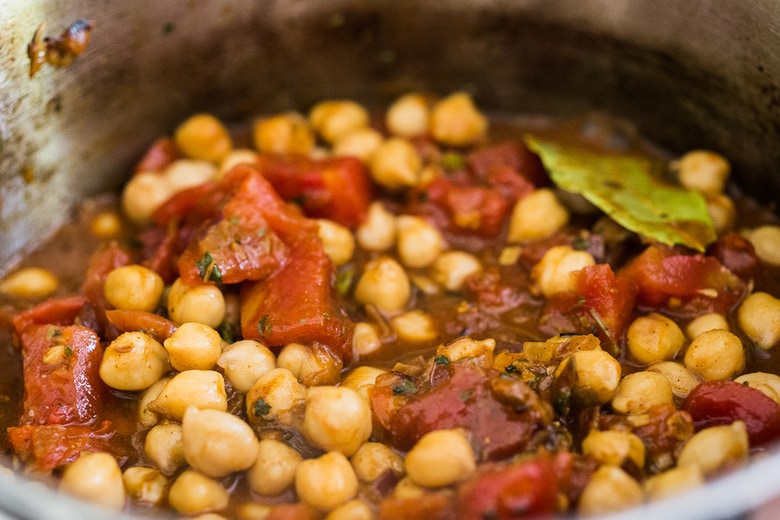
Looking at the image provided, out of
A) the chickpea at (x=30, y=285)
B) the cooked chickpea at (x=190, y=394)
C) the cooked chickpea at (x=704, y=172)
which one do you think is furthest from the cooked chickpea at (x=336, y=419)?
the cooked chickpea at (x=704, y=172)

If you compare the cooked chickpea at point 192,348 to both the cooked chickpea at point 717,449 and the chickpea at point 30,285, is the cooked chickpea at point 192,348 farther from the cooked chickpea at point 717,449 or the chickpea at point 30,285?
the cooked chickpea at point 717,449

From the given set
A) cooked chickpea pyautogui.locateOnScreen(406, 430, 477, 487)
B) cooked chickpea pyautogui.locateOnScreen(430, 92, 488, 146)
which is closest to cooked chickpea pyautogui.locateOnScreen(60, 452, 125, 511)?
cooked chickpea pyautogui.locateOnScreen(406, 430, 477, 487)

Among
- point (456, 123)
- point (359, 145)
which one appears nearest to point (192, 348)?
point (359, 145)

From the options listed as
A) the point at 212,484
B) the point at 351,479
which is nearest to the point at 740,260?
the point at 351,479

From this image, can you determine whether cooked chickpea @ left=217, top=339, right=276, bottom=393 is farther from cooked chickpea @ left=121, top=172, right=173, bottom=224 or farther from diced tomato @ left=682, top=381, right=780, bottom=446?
diced tomato @ left=682, top=381, right=780, bottom=446

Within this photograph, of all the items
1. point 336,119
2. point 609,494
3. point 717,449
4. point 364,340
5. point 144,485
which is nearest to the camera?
point 609,494

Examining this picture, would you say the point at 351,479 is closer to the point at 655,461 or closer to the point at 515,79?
the point at 655,461

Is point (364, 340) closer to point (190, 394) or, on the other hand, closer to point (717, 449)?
point (190, 394)
